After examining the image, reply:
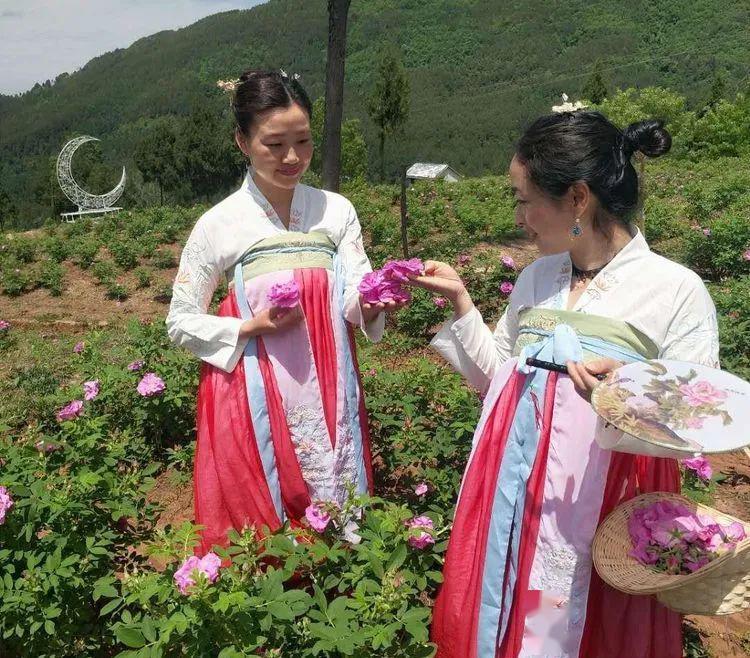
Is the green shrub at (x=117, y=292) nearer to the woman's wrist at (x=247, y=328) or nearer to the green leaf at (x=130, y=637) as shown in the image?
the woman's wrist at (x=247, y=328)

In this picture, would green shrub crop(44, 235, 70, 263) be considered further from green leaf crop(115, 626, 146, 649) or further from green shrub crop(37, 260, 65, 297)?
green leaf crop(115, 626, 146, 649)

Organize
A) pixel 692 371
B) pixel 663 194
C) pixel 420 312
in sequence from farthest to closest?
pixel 663 194, pixel 420 312, pixel 692 371

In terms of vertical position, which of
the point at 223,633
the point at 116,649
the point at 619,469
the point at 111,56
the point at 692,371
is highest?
the point at 111,56

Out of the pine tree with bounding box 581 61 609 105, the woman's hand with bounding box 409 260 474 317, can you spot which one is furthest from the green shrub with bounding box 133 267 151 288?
the pine tree with bounding box 581 61 609 105

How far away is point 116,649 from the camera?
6.56 feet

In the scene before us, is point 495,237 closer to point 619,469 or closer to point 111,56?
point 619,469

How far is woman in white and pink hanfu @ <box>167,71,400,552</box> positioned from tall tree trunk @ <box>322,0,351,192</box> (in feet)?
11.3

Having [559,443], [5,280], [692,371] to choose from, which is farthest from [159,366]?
[5,280]

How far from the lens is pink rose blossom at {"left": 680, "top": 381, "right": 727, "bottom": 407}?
3.99 feet

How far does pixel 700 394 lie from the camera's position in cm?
123

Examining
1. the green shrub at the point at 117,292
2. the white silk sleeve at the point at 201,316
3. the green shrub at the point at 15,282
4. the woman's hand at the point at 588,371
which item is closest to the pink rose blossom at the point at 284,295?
the white silk sleeve at the point at 201,316

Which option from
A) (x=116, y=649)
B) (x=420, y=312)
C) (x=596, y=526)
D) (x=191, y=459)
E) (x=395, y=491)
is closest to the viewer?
(x=596, y=526)

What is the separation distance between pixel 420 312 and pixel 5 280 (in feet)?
17.0

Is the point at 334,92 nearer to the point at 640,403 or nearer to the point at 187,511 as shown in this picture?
the point at 187,511
